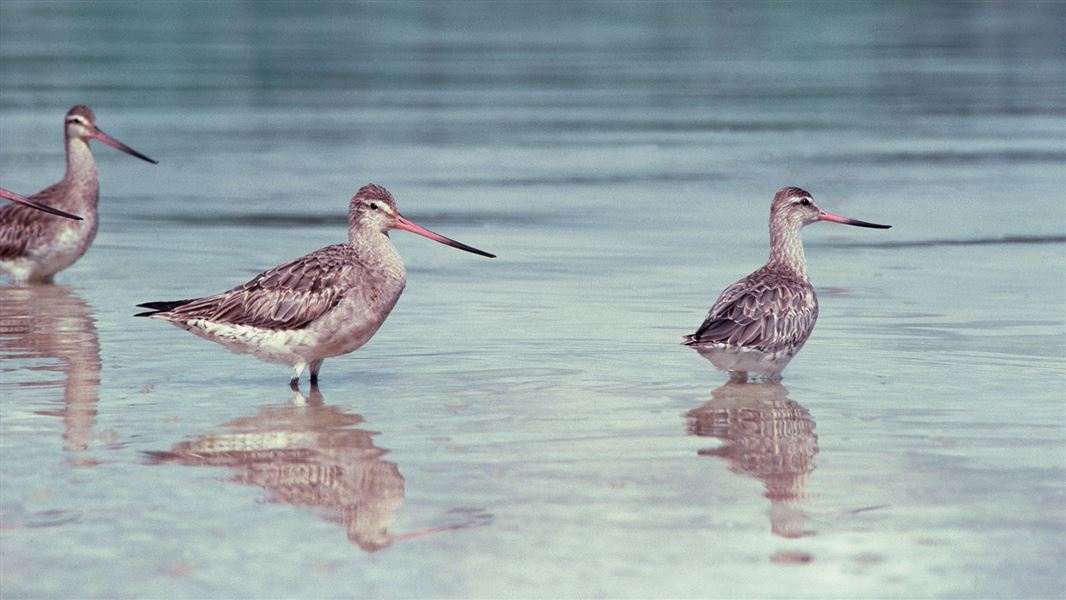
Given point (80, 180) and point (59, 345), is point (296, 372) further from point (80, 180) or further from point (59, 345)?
point (80, 180)

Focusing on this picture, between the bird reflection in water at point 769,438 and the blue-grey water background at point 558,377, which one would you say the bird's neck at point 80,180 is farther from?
the bird reflection in water at point 769,438

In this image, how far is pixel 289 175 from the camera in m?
22.2

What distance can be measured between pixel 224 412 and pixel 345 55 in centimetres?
3498

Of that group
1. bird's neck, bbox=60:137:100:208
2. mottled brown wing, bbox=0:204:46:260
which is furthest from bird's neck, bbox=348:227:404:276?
bird's neck, bbox=60:137:100:208

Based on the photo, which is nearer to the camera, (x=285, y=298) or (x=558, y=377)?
(x=285, y=298)

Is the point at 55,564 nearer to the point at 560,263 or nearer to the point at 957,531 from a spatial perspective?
the point at 957,531

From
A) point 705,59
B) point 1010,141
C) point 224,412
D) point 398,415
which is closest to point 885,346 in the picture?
point 398,415

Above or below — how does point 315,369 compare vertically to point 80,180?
below

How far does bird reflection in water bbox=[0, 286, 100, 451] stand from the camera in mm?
9523

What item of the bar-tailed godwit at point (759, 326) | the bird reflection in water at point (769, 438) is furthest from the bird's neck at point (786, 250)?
the bird reflection in water at point (769, 438)

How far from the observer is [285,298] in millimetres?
10344

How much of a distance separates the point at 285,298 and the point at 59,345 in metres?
2.17

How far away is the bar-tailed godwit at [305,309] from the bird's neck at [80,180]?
17.5 ft

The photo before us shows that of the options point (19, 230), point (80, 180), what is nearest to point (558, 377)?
point (19, 230)
